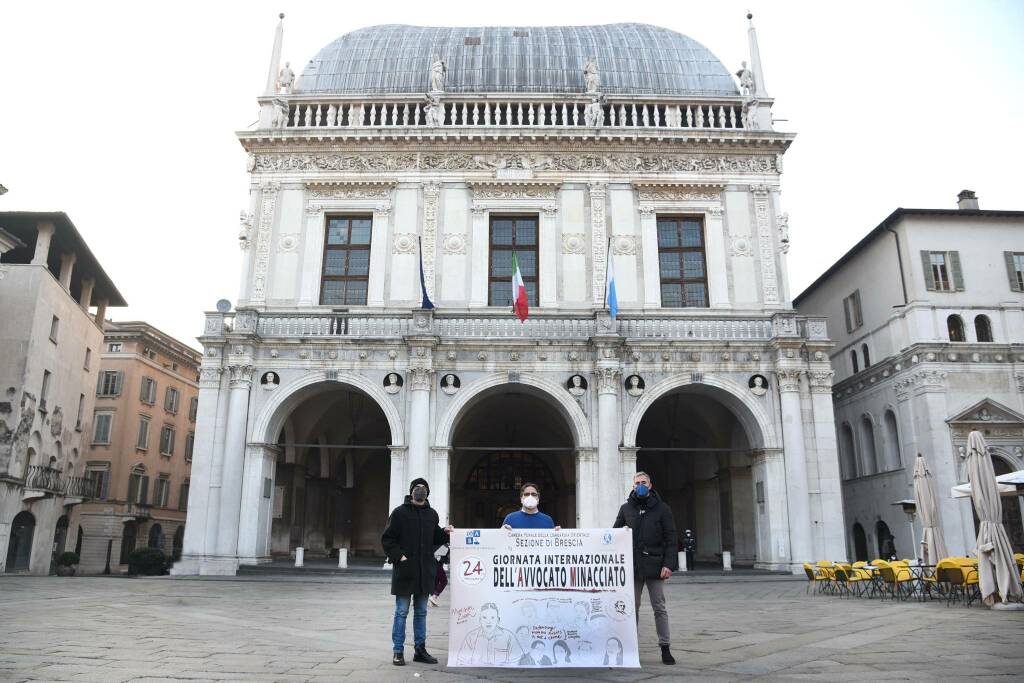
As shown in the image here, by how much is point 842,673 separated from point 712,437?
21.5m

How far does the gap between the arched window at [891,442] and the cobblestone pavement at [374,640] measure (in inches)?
569

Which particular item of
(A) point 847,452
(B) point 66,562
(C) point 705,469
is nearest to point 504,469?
(C) point 705,469

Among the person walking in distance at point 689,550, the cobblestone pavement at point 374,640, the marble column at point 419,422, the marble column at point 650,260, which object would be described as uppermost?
the marble column at point 650,260

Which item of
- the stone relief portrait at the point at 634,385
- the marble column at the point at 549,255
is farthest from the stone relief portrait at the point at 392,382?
the stone relief portrait at the point at 634,385

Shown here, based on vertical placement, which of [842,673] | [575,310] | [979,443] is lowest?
[842,673]

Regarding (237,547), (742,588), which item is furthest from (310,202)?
(742,588)

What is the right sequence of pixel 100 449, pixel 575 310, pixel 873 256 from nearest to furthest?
pixel 575 310
pixel 873 256
pixel 100 449

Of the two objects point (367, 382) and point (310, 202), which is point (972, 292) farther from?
point (310, 202)

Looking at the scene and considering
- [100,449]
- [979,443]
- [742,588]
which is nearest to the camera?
[979,443]

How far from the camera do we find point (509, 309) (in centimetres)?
2617

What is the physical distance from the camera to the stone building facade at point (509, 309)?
77.8ft

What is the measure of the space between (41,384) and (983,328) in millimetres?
35862

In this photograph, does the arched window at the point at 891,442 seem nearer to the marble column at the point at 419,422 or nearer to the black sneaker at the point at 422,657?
the marble column at the point at 419,422

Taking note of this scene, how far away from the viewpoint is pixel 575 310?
26.4 meters
